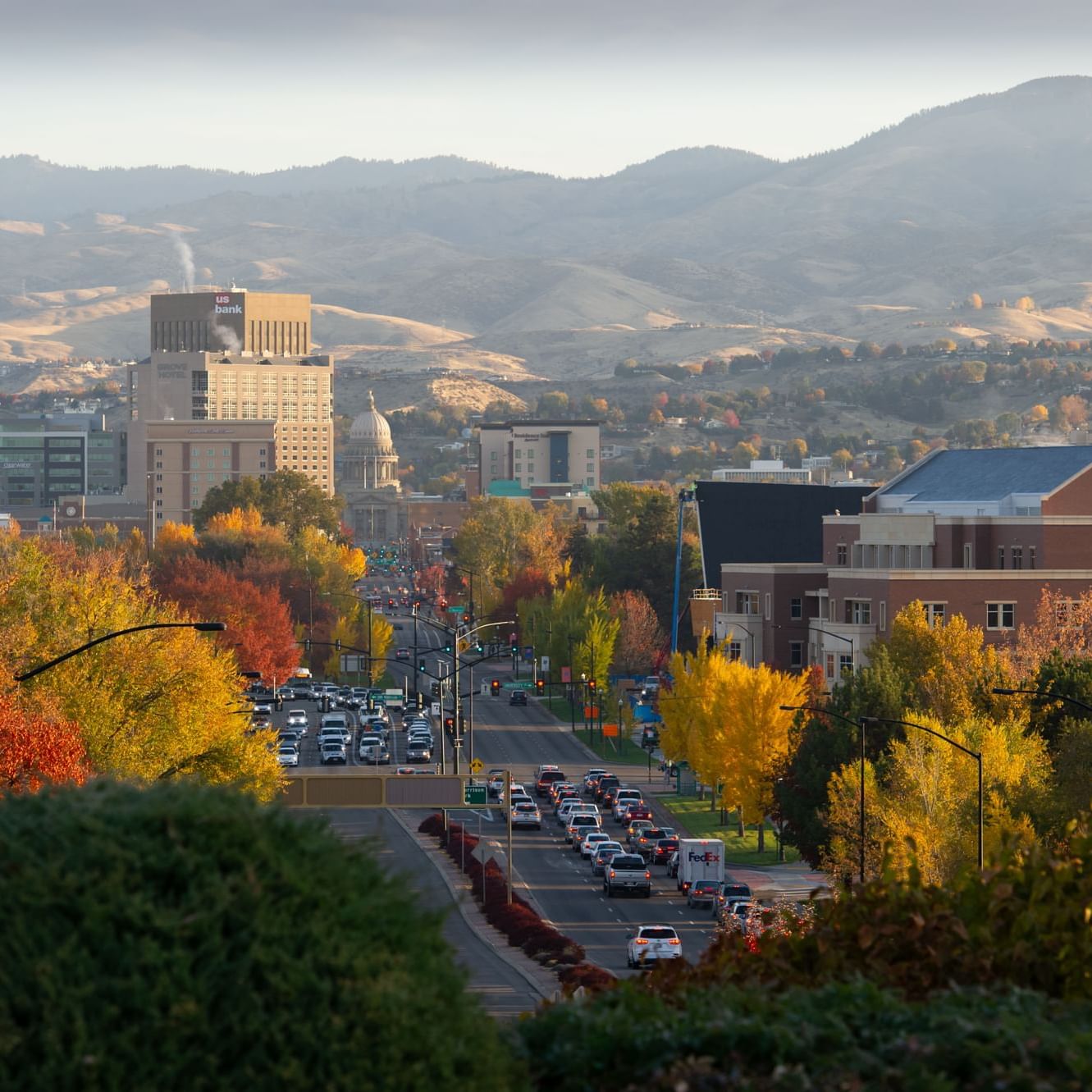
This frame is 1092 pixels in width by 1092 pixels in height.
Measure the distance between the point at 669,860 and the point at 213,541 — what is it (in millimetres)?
106003

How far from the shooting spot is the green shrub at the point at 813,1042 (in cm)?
1748

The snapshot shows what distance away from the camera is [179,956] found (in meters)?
16.7

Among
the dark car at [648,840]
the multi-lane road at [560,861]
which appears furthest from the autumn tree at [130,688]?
the dark car at [648,840]

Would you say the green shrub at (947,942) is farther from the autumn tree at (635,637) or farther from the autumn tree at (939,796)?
the autumn tree at (635,637)

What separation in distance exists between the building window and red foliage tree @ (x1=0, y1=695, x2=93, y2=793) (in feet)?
201

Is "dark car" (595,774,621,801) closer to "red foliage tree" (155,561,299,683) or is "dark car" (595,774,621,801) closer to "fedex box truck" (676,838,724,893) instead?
"red foliage tree" (155,561,299,683)

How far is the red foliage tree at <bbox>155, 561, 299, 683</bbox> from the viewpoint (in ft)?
437

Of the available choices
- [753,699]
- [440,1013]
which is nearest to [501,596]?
[753,699]

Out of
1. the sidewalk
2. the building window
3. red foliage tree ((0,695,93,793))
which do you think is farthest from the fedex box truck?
the building window

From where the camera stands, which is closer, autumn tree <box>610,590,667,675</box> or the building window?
the building window

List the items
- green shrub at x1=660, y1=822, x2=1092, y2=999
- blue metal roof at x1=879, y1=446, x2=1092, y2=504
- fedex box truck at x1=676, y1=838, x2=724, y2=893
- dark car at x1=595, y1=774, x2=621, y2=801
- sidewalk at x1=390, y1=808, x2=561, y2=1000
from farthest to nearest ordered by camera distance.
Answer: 1. blue metal roof at x1=879, y1=446, x2=1092, y2=504
2. dark car at x1=595, y1=774, x2=621, y2=801
3. fedex box truck at x1=676, y1=838, x2=724, y2=893
4. sidewalk at x1=390, y1=808, x2=561, y2=1000
5. green shrub at x1=660, y1=822, x2=1092, y2=999

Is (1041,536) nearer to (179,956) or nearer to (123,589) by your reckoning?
(123,589)

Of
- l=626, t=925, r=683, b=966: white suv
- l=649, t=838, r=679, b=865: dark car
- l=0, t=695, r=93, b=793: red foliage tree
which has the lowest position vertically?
l=649, t=838, r=679, b=865: dark car

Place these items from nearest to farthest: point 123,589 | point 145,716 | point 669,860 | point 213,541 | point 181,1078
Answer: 1. point 181,1078
2. point 145,716
3. point 123,589
4. point 669,860
5. point 213,541
